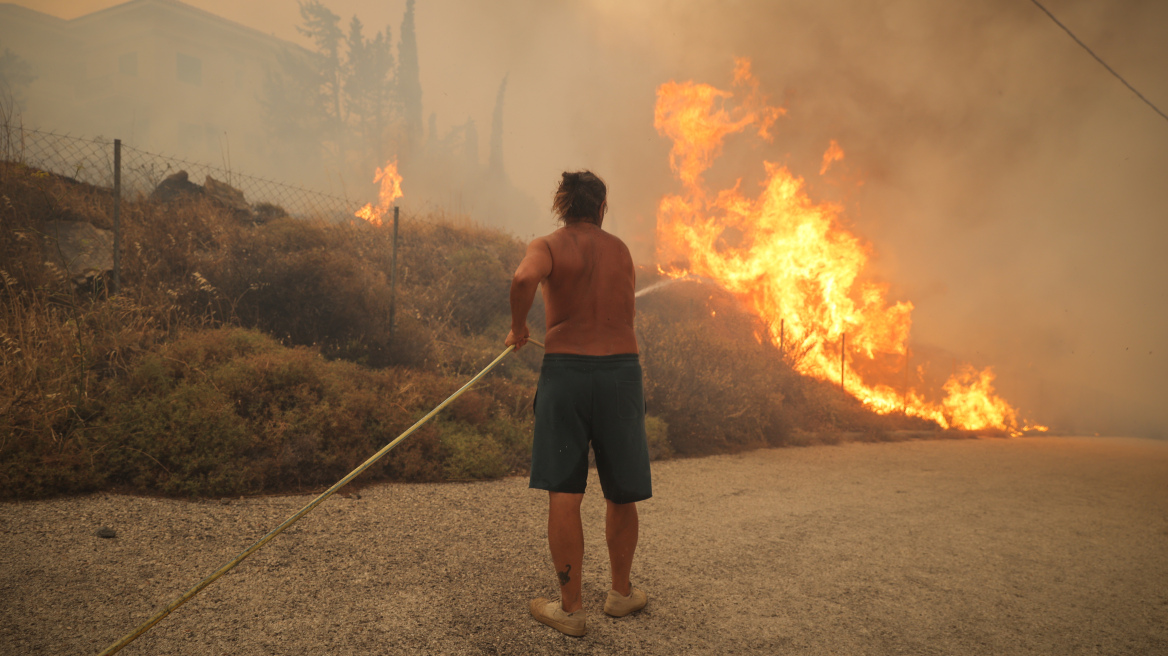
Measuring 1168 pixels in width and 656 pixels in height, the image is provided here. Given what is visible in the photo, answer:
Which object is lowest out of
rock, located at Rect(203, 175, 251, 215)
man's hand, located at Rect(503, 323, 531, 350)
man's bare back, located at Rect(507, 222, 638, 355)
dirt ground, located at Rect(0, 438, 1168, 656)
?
dirt ground, located at Rect(0, 438, 1168, 656)

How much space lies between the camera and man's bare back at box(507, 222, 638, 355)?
9.01 feet

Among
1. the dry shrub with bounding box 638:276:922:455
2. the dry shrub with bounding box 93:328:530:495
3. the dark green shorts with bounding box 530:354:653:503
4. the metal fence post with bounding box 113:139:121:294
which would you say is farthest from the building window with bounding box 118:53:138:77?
Result: the dark green shorts with bounding box 530:354:653:503

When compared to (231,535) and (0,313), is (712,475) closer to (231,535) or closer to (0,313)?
(231,535)

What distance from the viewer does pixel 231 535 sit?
12.0 feet

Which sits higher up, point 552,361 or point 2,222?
point 2,222

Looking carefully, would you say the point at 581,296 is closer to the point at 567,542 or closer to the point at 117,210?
the point at 567,542

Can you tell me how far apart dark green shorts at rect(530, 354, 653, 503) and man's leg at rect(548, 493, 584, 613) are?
0.22 ft

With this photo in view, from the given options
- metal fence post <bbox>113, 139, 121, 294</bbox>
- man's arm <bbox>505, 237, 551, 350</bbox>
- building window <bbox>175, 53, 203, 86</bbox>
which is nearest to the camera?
man's arm <bbox>505, 237, 551, 350</bbox>

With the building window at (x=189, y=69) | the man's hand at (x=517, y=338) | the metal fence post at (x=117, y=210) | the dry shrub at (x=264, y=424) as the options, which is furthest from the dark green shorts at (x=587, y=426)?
the building window at (x=189, y=69)

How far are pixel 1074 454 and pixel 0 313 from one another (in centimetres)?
1533

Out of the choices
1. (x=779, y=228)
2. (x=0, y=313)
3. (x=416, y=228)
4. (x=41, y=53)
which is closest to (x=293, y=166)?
(x=41, y=53)

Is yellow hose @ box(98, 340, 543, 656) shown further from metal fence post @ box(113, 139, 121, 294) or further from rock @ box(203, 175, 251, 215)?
rock @ box(203, 175, 251, 215)

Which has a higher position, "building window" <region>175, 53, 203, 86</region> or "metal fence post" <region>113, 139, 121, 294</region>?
"building window" <region>175, 53, 203, 86</region>

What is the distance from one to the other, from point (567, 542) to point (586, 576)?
0.88 m
